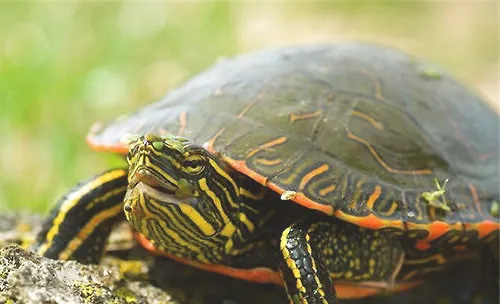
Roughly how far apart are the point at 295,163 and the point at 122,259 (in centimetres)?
96

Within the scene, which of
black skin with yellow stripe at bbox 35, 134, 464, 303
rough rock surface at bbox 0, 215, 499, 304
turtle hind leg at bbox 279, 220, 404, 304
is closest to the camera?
rough rock surface at bbox 0, 215, 499, 304

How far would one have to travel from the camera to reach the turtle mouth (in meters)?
2.04

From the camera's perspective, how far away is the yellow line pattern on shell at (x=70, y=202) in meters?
2.59

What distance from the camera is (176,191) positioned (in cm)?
213

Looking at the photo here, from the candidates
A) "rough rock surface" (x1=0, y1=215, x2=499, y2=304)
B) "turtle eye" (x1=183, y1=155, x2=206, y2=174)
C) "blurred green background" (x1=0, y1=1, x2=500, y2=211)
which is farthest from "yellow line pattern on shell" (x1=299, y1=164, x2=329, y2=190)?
"blurred green background" (x1=0, y1=1, x2=500, y2=211)

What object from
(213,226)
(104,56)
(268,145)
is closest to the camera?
(213,226)

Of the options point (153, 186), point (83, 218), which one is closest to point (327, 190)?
point (153, 186)

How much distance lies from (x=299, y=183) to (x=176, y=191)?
0.51m

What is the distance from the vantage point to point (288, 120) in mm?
2674

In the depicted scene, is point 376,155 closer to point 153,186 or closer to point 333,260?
point 333,260

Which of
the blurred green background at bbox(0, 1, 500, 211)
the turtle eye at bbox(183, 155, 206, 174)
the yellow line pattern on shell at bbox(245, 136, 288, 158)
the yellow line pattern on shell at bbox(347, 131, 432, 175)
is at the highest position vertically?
the blurred green background at bbox(0, 1, 500, 211)

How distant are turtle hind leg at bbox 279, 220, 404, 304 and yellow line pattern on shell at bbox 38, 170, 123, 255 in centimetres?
80

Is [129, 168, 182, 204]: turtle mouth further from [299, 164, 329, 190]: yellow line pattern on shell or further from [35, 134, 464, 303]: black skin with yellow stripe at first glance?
[299, 164, 329, 190]: yellow line pattern on shell

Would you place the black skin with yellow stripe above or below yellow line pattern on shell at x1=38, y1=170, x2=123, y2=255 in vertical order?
below
